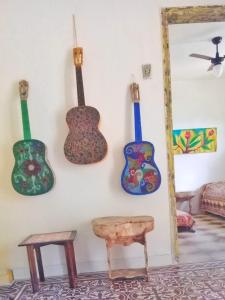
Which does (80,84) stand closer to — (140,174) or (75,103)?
(75,103)

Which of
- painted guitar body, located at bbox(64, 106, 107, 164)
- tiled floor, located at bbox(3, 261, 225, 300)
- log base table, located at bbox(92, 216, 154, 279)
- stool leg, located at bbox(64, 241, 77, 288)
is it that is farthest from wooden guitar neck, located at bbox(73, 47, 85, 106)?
tiled floor, located at bbox(3, 261, 225, 300)

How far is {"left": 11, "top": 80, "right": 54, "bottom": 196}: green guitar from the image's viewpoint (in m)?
2.47

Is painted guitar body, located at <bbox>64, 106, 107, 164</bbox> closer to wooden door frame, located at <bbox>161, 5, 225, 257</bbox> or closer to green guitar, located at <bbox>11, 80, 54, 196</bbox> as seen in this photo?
green guitar, located at <bbox>11, 80, 54, 196</bbox>

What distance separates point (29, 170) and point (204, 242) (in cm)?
227

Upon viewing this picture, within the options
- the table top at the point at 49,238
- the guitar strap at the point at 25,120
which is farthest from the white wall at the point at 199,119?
the guitar strap at the point at 25,120

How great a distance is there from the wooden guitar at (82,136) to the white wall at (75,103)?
90 millimetres

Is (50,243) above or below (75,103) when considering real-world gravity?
below

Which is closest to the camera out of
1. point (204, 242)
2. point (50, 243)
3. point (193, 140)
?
point (50, 243)

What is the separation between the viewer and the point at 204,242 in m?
3.38

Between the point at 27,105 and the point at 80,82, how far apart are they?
1.72 feet

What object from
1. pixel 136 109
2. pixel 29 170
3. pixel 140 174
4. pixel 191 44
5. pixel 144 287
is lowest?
pixel 144 287

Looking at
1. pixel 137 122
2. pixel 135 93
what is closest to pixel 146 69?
pixel 135 93

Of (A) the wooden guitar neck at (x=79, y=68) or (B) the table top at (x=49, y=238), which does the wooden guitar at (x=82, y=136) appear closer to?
(A) the wooden guitar neck at (x=79, y=68)

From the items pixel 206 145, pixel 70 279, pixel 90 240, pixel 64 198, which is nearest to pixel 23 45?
pixel 64 198
